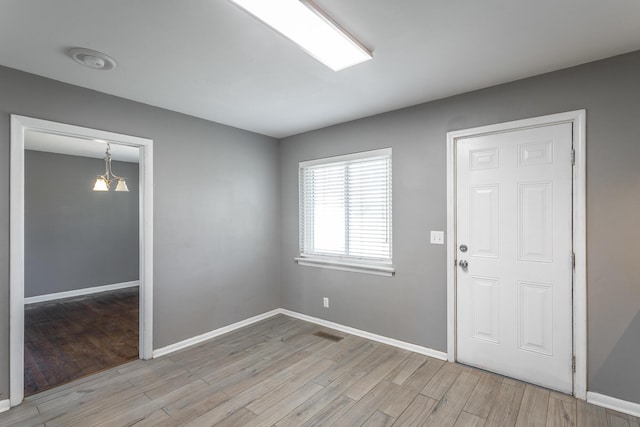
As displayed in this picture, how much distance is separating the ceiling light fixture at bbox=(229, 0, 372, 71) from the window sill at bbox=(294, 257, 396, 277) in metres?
2.04

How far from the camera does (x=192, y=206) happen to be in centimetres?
337

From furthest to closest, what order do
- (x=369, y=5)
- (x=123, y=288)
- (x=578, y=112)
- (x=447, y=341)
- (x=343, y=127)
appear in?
1. (x=123, y=288)
2. (x=343, y=127)
3. (x=447, y=341)
4. (x=578, y=112)
5. (x=369, y=5)

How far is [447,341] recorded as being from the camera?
2904 mm

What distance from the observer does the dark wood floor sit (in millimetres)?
2766

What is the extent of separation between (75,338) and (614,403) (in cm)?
504

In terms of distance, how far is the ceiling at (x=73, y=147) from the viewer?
436 cm

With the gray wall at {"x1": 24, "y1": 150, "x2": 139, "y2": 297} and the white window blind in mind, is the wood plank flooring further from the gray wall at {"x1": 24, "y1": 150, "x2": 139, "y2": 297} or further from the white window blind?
the gray wall at {"x1": 24, "y1": 150, "x2": 139, "y2": 297}

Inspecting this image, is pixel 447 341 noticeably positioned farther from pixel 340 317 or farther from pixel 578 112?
pixel 578 112

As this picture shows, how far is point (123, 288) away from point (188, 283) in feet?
12.3

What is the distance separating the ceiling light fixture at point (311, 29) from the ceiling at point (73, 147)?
3.36 metres

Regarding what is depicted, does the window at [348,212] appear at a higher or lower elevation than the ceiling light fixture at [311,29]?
lower

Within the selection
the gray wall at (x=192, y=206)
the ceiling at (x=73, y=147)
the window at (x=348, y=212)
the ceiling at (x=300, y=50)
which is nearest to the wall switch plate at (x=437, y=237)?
the window at (x=348, y=212)

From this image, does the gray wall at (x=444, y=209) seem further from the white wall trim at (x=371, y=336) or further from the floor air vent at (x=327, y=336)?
the floor air vent at (x=327, y=336)

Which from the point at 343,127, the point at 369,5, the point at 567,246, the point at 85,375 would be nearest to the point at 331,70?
the point at 369,5
